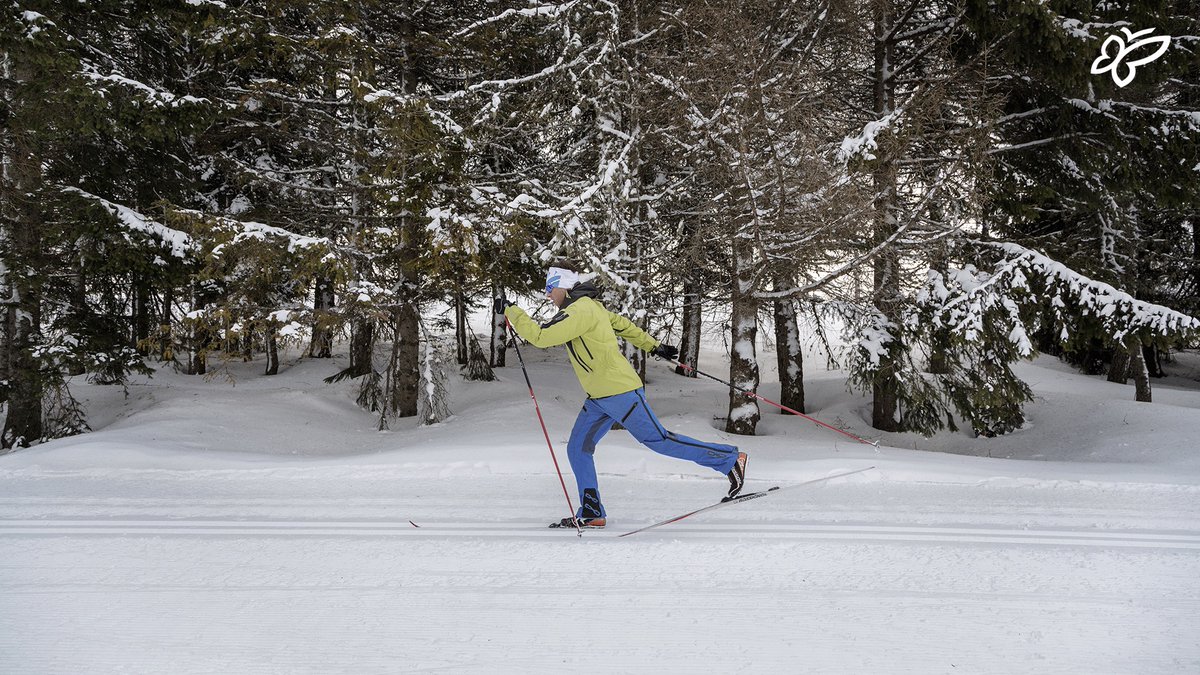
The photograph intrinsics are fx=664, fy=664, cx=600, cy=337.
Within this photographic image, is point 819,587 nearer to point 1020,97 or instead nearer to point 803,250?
point 803,250

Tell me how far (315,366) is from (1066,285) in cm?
1713

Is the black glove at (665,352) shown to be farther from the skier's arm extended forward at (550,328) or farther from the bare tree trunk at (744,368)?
the bare tree trunk at (744,368)

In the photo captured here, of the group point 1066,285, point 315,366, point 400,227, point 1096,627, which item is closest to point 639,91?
point 400,227

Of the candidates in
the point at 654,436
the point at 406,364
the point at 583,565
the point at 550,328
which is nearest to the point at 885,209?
the point at 654,436

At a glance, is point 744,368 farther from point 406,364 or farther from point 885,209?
point 406,364

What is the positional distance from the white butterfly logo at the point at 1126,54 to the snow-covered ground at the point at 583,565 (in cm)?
466

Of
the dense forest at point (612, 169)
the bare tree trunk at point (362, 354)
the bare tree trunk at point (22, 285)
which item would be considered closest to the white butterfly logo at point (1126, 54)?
the dense forest at point (612, 169)

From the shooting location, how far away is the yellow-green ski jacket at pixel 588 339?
4.88 metres

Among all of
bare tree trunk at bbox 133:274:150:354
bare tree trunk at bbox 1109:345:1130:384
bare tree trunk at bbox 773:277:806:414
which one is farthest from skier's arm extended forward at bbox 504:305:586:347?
bare tree trunk at bbox 1109:345:1130:384

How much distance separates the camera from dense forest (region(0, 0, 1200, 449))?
844 cm

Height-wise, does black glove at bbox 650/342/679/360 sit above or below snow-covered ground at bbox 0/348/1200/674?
above

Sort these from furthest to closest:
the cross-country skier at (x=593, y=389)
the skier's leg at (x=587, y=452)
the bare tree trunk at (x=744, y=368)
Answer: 1. the bare tree trunk at (x=744, y=368)
2. the skier's leg at (x=587, y=452)
3. the cross-country skier at (x=593, y=389)

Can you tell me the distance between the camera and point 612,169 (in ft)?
29.1

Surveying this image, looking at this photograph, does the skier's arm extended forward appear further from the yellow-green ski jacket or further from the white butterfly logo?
the white butterfly logo
